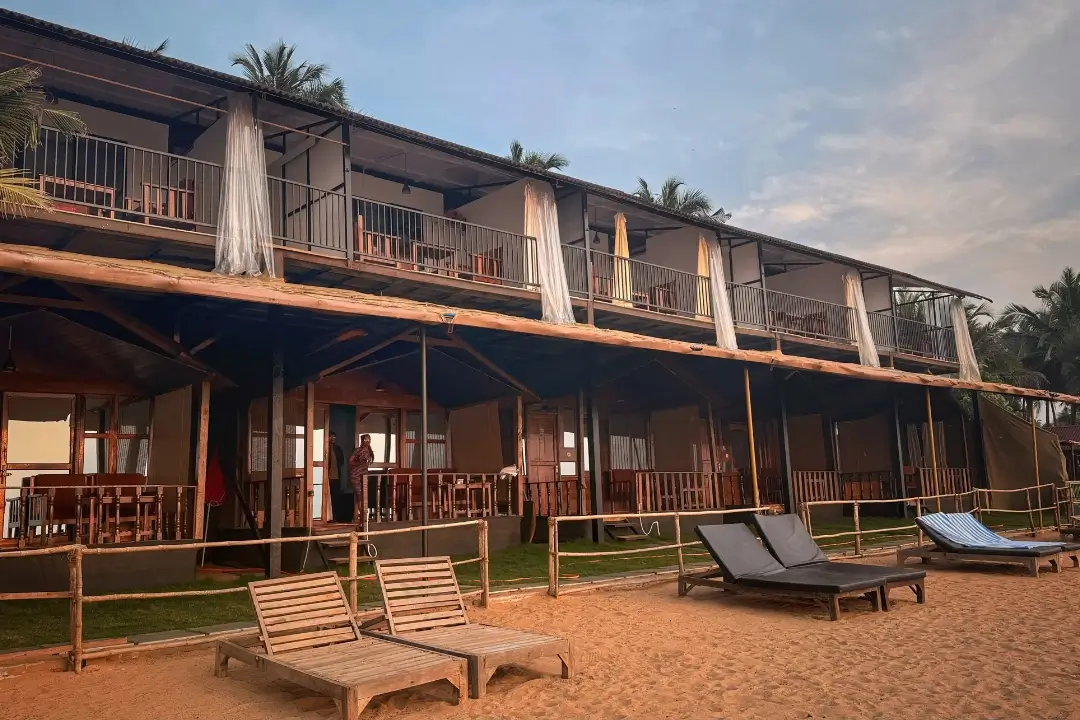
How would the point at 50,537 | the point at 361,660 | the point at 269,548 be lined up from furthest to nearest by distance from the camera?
the point at 269,548 → the point at 50,537 → the point at 361,660

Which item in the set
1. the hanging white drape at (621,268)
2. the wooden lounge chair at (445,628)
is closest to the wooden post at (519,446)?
the hanging white drape at (621,268)

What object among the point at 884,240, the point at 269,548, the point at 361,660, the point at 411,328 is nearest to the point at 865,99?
the point at 884,240

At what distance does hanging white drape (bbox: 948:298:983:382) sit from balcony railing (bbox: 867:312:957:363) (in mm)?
278

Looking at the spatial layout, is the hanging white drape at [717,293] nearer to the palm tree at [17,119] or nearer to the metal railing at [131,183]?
the metal railing at [131,183]

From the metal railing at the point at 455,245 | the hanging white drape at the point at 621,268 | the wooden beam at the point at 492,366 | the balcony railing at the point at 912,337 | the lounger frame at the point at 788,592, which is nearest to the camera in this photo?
the lounger frame at the point at 788,592

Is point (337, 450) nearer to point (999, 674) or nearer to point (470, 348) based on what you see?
point (470, 348)

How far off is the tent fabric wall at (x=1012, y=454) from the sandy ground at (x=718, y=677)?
12.2 m

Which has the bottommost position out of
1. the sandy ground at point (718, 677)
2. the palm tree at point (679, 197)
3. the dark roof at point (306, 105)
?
the sandy ground at point (718, 677)

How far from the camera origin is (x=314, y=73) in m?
31.1

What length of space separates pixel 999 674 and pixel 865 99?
86.8 ft

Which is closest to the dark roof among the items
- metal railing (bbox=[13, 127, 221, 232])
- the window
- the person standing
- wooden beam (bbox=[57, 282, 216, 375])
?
metal railing (bbox=[13, 127, 221, 232])

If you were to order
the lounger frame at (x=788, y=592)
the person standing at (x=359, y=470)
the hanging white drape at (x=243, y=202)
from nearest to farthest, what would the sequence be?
the lounger frame at (x=788, y=592), the person standing at (x=359, y=470), the hanging white drape at (x=243, y=202)

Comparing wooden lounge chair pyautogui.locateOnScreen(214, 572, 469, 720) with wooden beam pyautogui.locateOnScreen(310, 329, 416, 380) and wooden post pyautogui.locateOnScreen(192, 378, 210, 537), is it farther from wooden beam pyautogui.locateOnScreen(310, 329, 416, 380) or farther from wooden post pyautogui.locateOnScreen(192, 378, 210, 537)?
wooden beam pyautogui.locateOnScreen(310, 329, 416, 380)

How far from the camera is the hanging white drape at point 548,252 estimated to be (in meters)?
14.4
